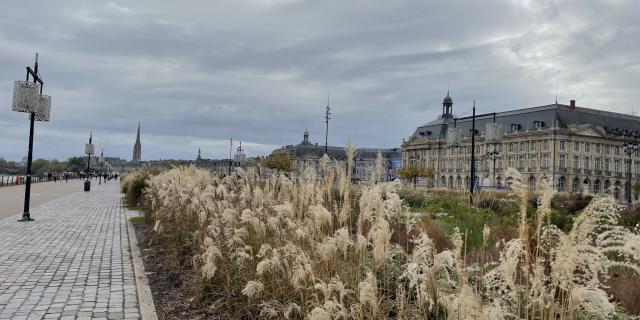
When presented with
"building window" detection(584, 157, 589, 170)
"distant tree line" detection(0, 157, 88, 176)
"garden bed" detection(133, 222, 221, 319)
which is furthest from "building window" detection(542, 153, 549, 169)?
"distant tree line" detection(0, 157, 88, 176)

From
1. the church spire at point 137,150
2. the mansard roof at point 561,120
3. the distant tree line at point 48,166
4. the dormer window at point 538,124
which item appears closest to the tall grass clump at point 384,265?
the mansard roof at point 561,120

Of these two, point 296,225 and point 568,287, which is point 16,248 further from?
point 568,287

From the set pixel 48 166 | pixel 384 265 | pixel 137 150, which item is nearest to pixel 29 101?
pixel 384 265

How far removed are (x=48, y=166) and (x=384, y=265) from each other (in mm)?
125977

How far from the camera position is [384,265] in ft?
15.9

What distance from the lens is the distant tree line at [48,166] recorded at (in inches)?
4446

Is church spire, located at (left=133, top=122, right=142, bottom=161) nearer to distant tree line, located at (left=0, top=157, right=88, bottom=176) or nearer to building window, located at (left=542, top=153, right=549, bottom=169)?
distant tree line, located at (left=0, top=157, right=88, bottom=176)

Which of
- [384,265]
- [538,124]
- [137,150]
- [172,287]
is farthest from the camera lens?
[137,150]

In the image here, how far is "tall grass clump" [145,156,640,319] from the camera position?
9.59 ft

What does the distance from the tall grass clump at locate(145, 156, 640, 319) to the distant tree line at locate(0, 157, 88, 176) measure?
378ft

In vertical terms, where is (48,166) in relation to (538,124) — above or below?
below

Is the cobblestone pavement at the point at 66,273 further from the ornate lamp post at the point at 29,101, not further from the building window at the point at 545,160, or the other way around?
the building window at the point at 545,160

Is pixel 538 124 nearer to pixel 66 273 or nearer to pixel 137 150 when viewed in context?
pixel 66 273

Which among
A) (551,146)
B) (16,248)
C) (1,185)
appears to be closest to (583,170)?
(551,146)
